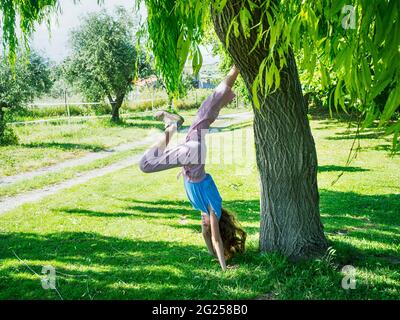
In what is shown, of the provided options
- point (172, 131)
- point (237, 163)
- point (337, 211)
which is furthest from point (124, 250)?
point (237, 163)

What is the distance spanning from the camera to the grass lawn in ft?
→ 11.9

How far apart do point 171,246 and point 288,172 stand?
1900mm

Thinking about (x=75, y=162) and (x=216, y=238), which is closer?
(x=216, y=238)

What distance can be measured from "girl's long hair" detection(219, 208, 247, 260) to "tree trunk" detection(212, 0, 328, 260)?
262 millimetres

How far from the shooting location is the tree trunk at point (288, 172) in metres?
3.77

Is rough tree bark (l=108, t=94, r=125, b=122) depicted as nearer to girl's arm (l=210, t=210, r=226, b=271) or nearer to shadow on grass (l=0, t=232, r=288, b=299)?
shadow on grass (l=0, t=232, r=288, b=299)

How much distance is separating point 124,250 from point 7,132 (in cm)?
1171

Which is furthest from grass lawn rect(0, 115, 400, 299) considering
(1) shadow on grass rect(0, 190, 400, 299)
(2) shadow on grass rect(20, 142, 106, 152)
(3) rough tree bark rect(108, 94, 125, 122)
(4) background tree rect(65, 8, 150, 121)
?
(4) background tree rect(65, 8, 150, 121)

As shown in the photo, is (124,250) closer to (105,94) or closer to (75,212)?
(75,212)

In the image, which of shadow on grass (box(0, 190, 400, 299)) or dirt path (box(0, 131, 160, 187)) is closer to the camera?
shadow on grass (box(0, 190, 400, 299))

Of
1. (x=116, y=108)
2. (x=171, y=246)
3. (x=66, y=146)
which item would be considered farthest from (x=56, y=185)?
(x=116, y=108)

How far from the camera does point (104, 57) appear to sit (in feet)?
73.3

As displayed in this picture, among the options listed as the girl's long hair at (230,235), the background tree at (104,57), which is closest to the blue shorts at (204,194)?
the girl's long hair at (230,235)

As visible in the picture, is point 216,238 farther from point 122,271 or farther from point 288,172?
point 122,271
